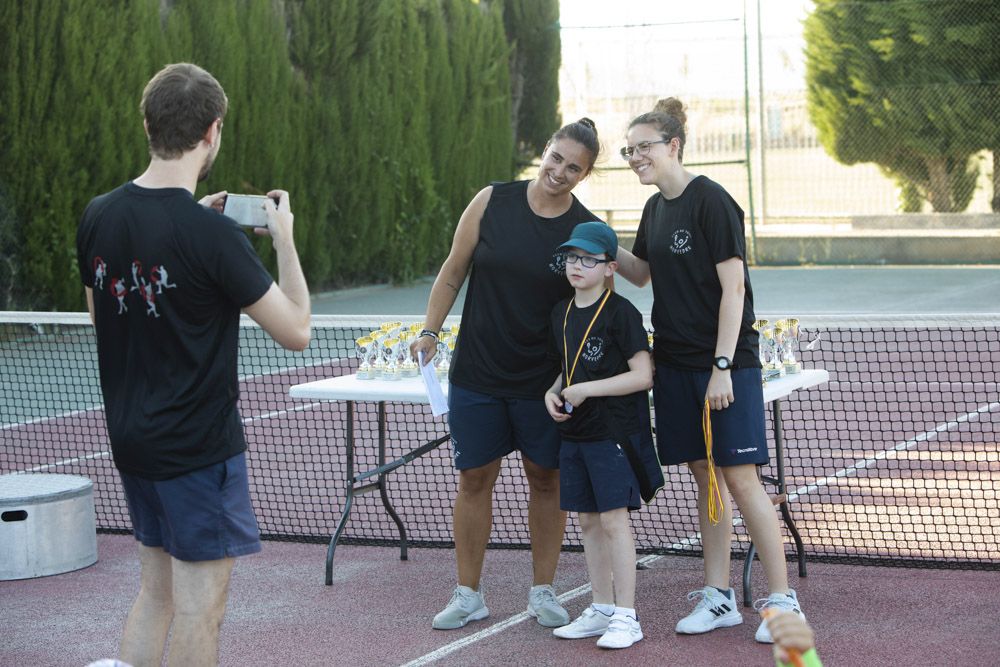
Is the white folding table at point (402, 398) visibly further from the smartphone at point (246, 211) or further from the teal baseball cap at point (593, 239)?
the smartphone at point (246, 211)

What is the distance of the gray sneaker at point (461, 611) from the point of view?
17.1 feet

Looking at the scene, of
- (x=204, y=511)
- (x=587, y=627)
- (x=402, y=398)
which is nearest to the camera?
(x=204, y=511)

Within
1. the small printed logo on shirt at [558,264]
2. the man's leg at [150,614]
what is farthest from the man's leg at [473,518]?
the man's leg at [150,614]

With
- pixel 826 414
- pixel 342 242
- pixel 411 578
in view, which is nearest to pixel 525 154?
pixel 342 242

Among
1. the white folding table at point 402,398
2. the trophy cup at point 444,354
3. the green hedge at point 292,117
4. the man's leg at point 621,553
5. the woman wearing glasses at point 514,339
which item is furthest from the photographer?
the green hedge at point 292,117

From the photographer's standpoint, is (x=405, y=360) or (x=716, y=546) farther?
(x=405, y=360)

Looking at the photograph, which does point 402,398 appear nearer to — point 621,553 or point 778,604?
point 621,553

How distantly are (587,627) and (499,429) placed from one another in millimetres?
768

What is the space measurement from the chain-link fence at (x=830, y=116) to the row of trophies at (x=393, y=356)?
55.6 ft

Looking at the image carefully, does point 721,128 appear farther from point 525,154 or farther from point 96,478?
point 96,478

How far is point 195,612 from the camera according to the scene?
138 inches

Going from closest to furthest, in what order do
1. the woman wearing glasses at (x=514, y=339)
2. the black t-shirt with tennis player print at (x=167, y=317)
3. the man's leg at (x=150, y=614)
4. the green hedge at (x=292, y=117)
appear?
the black t-shirt with tennis player print at (x=167, y=317) → the man's leg at (x=150, y=614) → the woman wearing glasses at (x=514, y=339) → the green hedge at (x=292, y=117)

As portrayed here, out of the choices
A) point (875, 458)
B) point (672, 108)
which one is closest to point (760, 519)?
point (672, 108)

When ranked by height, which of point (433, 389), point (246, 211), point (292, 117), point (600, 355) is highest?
point (292, 117)
